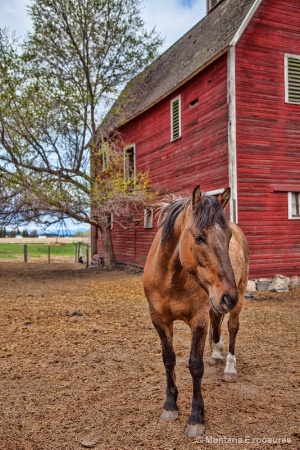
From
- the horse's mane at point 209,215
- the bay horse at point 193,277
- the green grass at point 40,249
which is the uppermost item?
the horse's mane at point 209,215

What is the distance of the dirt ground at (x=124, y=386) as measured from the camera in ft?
9.09

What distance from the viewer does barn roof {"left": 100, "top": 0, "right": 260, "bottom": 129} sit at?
11.5 metres

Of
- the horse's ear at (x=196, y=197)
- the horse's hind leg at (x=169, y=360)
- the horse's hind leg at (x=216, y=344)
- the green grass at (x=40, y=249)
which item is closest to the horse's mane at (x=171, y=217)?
the horse's ear at (x=196, y=197)

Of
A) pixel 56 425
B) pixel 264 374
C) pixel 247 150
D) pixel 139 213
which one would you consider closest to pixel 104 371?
pixel 56 425

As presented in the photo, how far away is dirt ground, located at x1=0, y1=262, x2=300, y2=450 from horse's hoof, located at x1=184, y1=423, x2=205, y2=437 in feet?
0.16

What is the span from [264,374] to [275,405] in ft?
2.63

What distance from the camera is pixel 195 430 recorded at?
2781 mm

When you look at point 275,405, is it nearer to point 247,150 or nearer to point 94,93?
point 247,150

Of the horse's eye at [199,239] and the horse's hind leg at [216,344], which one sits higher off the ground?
the horse's eye at [199,239]

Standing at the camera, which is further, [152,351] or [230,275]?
[152,351]

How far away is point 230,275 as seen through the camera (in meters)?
2.33

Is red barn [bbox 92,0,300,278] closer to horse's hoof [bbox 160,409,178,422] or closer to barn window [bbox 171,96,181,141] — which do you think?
barn window [bbox 171,96,181,141]

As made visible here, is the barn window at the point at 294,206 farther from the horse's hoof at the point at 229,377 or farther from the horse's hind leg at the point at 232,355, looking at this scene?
the horse's hoof at the point at 229,377

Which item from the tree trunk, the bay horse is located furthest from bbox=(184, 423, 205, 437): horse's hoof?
the tree trunk
